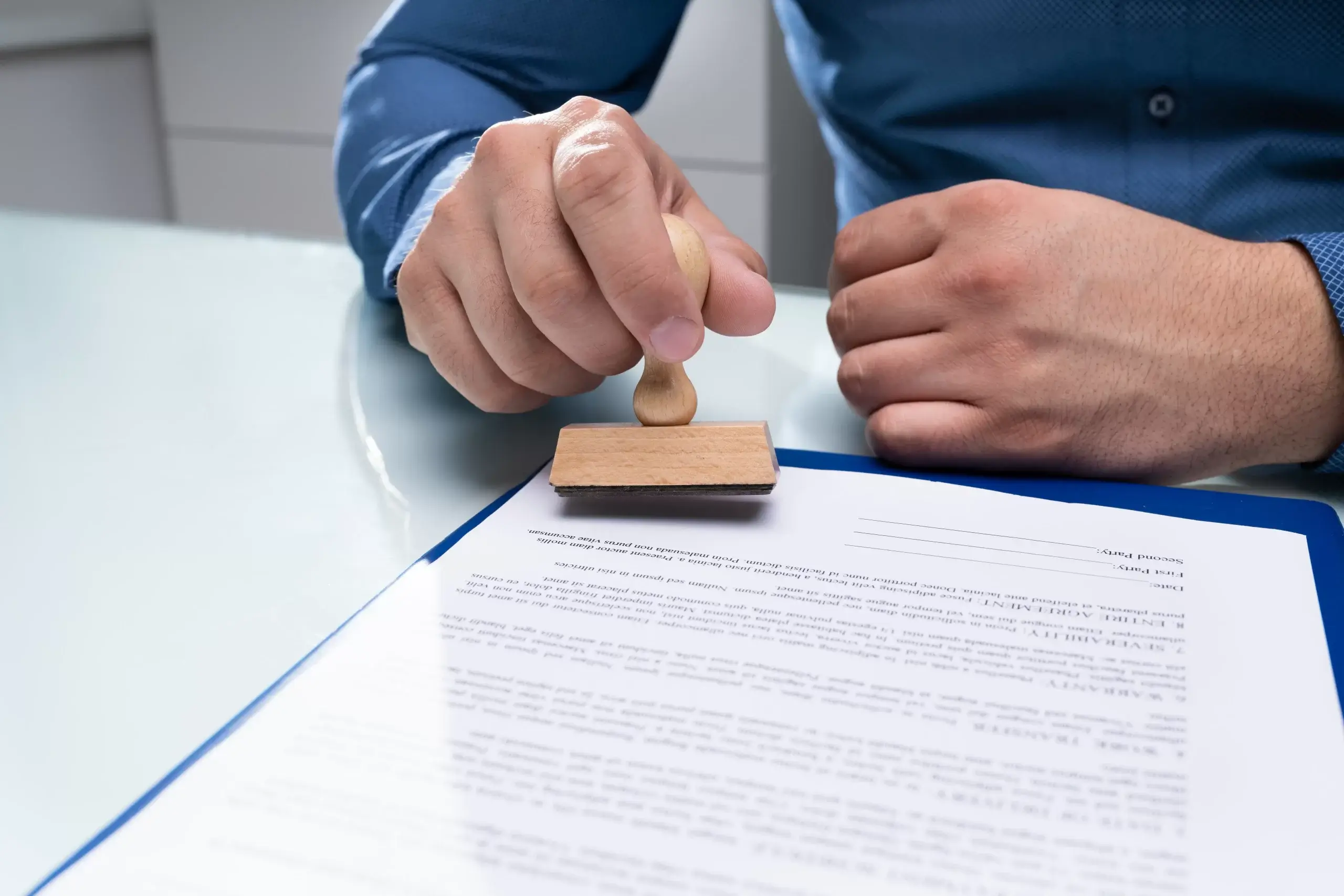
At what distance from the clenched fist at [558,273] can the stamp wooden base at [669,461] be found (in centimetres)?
4

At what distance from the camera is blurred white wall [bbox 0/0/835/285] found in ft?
5.72

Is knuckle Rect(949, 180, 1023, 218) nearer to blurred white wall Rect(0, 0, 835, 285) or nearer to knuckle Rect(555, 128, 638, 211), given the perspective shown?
knuckle Rect(555, 128, 638, 211)

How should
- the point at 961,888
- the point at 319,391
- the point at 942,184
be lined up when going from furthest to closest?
the point at 942,184, the point at 319,391, the point at 961,888

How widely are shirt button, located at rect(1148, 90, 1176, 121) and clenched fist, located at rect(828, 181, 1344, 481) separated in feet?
0.75

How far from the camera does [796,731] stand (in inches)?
12.0

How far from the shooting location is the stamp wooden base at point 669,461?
0.43 metres

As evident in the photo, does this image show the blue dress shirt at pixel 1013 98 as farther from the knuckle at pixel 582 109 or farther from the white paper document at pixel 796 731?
the white paper document at pixel 796 731

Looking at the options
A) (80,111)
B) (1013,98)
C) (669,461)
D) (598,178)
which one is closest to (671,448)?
(669,461)

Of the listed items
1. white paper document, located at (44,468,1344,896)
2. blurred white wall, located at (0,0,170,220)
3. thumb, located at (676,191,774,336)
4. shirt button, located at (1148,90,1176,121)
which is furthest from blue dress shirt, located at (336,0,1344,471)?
blurred white wall, located at (0,0,170,220)

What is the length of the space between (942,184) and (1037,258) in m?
0.34

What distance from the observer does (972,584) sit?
1.25ft

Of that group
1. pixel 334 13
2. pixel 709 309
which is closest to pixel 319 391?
pixel 709 309

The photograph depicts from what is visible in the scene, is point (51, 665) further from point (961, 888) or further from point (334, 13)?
point (334, 13)

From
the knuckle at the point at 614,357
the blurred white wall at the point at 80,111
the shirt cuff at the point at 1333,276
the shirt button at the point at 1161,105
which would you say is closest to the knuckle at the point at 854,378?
the knuckle at the point at 614,357
